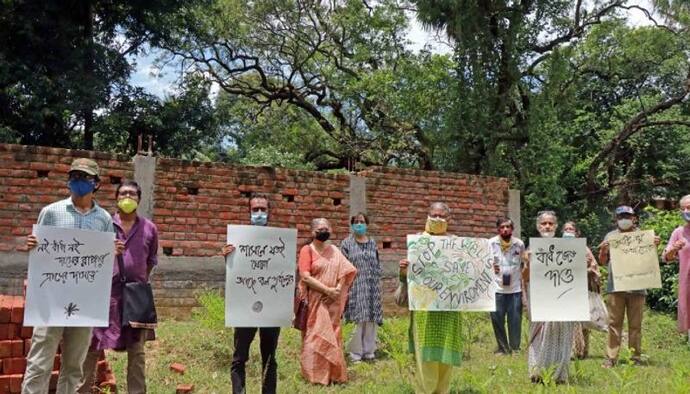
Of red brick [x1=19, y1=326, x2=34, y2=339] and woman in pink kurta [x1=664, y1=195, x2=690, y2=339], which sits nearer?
red brick [x1=19, y1=326, x2=34, y2=339]

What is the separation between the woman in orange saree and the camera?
5.18 meters

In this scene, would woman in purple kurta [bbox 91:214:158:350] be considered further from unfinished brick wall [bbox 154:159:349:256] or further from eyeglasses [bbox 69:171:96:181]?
unfinished brick wall [bbox 154:159:349:256]

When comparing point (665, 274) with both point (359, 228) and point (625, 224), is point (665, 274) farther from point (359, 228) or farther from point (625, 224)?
point (359, 228)

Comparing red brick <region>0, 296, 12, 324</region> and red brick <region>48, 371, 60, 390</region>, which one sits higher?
red brick <region>0, 296, 12, 324</region>

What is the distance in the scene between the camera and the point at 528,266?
511 cm

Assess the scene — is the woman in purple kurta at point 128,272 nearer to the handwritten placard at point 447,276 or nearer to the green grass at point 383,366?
the green grass at point 383,366

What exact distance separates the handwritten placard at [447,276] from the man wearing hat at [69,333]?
77.8 inches

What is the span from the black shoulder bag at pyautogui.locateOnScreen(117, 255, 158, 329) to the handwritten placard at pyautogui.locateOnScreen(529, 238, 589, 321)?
2.93 meters

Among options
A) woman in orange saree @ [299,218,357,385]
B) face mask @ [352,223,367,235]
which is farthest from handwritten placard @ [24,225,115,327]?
face mask @ [352,223,367,235]

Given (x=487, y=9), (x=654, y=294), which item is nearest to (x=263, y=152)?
(x=487, y=9)

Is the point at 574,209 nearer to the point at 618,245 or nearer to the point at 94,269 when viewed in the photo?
the point at 618,245

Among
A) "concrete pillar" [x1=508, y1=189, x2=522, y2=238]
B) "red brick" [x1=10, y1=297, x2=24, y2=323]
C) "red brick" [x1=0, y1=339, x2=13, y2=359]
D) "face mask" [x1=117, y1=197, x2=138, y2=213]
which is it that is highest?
"concrete pillar" [x1=508, y1=189, x2=522, y2=238]

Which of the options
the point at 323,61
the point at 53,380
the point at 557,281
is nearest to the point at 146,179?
the point at 53,380

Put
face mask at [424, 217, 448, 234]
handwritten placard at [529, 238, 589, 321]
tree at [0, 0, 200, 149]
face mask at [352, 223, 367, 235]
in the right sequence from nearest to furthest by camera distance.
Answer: face mask at [424, 217, 448, 234], handwritten placard at [529, 238, 589, 321], face mask at [352, 223, 367, 235], tree at [0, 0, 200, 149]
